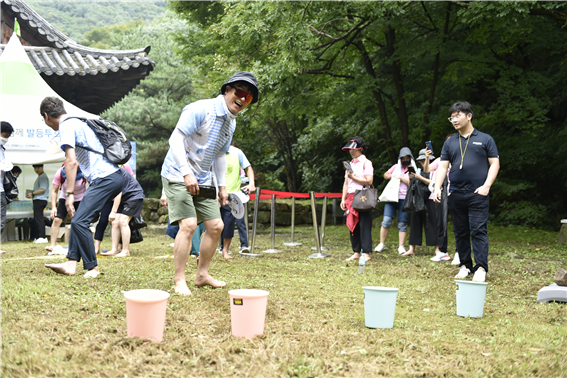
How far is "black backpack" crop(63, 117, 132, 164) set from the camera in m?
4.62

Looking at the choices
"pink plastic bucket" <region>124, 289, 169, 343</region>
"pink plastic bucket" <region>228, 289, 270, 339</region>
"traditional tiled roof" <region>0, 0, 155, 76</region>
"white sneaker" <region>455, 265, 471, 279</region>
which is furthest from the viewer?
"traditional tiled roof" <region>0, 0, 155, 76</region>

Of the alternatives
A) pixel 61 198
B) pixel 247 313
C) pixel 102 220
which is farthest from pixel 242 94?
pixel 61 198

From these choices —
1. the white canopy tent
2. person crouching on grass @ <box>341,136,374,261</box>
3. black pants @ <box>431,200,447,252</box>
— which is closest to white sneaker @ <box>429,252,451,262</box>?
black pants @ <box>431,200,447,252</box>

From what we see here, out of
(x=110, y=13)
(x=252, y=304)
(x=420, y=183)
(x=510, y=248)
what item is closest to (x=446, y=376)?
→ (x=252, y=304)

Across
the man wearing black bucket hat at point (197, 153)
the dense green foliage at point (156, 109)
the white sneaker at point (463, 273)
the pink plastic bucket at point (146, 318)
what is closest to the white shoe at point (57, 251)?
the man wearing black bucket hat at point (197, 153)

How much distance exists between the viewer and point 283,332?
2.87 meters

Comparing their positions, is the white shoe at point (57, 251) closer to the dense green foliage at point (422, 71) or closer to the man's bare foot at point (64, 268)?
the man's bare foot at point (64, 268)

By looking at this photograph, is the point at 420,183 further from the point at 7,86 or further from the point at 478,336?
the point at 7,86

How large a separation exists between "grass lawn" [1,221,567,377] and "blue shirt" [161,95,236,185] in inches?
41.1

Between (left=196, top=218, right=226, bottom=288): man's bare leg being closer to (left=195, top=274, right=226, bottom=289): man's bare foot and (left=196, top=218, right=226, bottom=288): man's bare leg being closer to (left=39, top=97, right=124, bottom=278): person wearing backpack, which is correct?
(left=195, top=274, right=226, bottom=289): man's bare foot

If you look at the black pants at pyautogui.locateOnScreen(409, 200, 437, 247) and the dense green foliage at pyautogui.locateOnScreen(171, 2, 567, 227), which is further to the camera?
the dense green foliage at pyautogui.locateOnScreen(171, 2, 567, 227)

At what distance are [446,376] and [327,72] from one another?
10228mm

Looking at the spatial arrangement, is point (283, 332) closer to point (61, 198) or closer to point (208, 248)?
point (208, 248)

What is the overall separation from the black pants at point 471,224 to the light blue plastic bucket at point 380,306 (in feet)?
7.64
